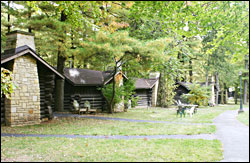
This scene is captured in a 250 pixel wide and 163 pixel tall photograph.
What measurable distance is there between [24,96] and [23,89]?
0.40m

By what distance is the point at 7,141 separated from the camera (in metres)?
8.89

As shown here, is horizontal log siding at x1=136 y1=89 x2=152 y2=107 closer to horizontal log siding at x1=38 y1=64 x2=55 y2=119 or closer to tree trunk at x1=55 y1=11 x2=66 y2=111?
tree trunk at x1=55 y1=11 x2=66 y2=111

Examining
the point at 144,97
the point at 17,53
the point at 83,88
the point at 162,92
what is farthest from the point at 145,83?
the point at 17,53

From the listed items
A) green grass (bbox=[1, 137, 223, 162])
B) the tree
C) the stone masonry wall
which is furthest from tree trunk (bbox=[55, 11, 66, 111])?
green grass (bbox=[1, 137, 223, 162])

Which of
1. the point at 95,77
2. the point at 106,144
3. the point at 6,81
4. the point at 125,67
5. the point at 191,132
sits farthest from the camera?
the point at 95,77

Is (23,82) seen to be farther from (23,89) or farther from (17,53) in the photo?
(17,53)

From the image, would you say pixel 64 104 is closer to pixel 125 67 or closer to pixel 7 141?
pixel 125 67

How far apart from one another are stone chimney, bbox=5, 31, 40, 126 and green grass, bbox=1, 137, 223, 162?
3.20m

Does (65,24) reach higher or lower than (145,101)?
higher

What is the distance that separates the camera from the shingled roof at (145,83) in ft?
88.3

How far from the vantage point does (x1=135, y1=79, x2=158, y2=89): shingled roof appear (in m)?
26.9

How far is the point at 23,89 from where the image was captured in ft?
41.9

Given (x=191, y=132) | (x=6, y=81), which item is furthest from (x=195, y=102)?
(x=6, y=81)

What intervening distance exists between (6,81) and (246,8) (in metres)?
7.48
